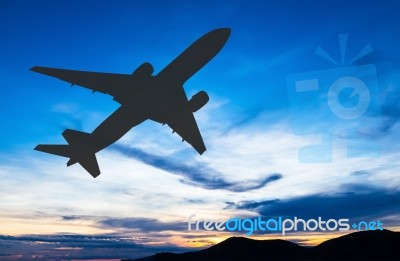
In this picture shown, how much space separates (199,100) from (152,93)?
6.97 metres

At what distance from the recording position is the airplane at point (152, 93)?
45.9 metres

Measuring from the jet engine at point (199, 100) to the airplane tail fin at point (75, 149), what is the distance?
18.7 m

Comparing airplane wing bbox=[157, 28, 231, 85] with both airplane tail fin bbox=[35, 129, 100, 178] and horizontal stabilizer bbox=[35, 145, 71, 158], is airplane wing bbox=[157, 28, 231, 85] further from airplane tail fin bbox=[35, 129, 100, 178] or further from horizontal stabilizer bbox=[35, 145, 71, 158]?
horizontal stabilizer bbox=[35, 145, 71, 158]

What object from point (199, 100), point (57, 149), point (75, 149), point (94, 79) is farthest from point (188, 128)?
point (57, 149)

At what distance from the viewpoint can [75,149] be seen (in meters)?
59.8

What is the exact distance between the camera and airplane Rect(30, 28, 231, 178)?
45.9 metres

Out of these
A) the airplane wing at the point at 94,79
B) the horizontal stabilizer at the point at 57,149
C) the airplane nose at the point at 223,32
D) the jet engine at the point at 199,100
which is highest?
the airplane nose at the point at 223,32

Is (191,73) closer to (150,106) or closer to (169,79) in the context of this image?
(169,79)

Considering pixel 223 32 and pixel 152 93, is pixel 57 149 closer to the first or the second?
pixel 152 93

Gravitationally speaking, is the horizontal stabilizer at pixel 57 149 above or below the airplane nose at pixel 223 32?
below

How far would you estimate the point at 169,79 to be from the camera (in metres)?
46.8

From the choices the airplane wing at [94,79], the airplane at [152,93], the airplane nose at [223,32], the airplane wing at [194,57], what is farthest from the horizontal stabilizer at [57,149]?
the airplane nose at [223,32]

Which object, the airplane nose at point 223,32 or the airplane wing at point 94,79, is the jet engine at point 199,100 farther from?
the airplane wing at point 94,79

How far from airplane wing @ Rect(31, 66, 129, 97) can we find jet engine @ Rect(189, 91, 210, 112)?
9.69 metres
